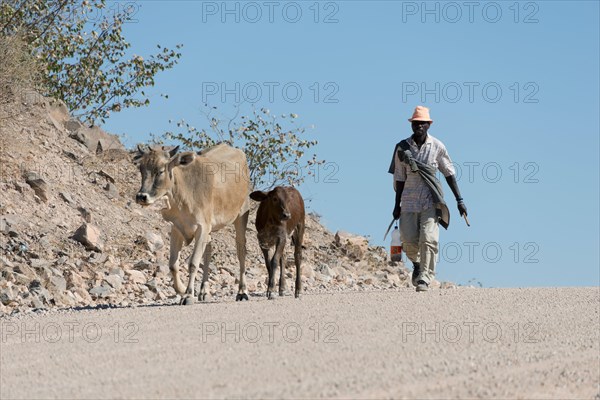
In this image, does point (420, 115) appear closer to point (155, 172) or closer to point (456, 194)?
point (456, 194)

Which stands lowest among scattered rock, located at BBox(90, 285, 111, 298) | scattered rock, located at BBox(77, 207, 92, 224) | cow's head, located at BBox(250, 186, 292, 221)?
scattered rock, located at BBox(90, 285, 111, 298)

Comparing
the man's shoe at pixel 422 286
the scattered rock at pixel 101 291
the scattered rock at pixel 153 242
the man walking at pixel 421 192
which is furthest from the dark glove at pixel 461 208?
the scattered rock at pixel 153 242

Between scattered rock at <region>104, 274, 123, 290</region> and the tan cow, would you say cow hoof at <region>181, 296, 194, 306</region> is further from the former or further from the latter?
scattered rock at <region>104, 274, 123, 290</region>

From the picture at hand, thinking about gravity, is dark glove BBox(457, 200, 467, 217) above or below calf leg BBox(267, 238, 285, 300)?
above

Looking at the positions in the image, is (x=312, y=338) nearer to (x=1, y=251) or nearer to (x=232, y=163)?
(x=232, y=163)

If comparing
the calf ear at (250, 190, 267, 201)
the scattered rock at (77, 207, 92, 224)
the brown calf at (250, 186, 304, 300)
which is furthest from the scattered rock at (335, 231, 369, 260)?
the calf ear at (250, 190, 267, 201)

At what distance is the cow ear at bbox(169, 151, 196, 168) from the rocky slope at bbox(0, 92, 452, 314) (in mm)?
2862

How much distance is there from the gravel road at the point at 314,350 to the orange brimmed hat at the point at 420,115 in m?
2.63

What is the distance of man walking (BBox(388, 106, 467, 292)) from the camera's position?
1389 centimetres

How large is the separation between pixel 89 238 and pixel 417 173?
6.98 metres

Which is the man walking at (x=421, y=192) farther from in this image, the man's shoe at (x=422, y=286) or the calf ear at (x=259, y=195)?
the calf ear at (x=259, y=195)

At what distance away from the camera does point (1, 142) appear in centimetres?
2027

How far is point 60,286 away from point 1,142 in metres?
5.51

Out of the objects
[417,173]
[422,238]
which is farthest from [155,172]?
[422,238]
